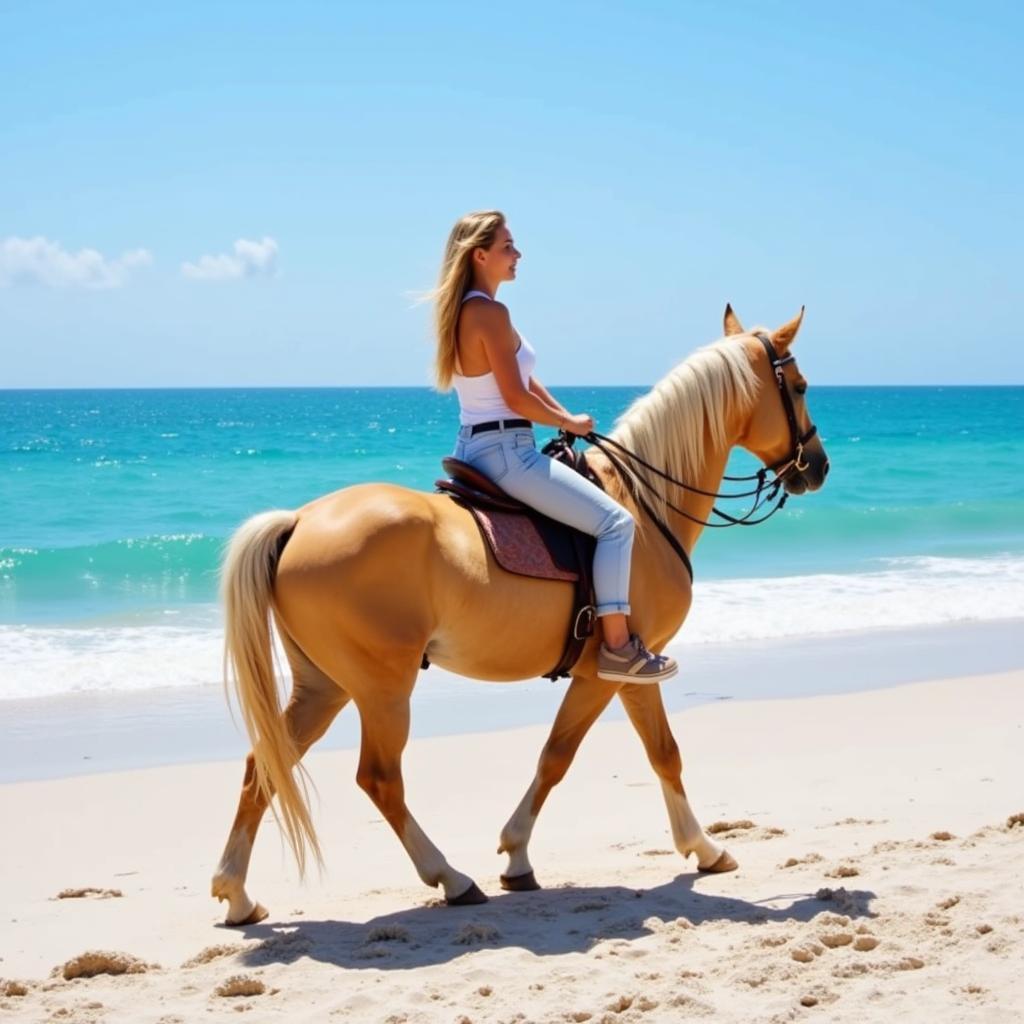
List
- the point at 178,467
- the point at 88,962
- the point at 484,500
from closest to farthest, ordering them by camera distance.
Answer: the point at 88,962, the point at 484,500, the point at 178,467

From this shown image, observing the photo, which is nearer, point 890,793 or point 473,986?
point 473,986

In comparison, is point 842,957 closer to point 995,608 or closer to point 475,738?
point 475,738

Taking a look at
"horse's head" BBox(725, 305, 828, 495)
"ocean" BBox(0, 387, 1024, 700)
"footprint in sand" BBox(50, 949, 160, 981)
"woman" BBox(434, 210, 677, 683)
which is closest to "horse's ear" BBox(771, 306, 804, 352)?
"horse's head" BBox(725, 305, 828, 495)

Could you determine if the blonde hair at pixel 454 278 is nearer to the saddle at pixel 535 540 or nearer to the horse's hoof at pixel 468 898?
the saddle at pixel 535 540

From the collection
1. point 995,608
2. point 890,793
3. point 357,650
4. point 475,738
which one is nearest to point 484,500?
point 357,650

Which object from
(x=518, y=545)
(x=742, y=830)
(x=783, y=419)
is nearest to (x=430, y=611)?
(x=518, y=545)

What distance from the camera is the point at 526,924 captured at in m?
4.42

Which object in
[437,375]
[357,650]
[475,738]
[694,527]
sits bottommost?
[475,738]

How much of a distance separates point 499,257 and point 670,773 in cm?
208

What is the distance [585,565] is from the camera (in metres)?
4.74

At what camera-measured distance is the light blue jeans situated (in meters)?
4.68

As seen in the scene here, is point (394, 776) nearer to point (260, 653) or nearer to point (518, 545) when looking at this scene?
point (260, 653)

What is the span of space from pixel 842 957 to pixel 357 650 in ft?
5.79

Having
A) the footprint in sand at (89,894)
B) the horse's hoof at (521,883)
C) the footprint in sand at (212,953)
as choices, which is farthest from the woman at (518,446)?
the footprint in sand at (89,894)
